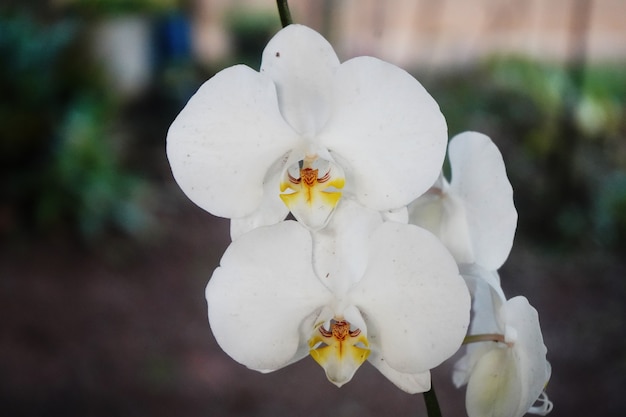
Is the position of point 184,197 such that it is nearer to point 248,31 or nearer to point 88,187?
point 88,187

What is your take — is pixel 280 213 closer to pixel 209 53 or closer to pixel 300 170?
pixel 300 170

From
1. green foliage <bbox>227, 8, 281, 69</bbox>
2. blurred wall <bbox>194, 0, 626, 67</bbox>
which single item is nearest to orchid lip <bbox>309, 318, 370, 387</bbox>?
blurred wall <bbox>194, 0, 626, 67</bbox>

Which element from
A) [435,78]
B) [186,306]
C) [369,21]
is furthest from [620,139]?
[186,306]

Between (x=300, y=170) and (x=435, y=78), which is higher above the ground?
(x=300, y=170)

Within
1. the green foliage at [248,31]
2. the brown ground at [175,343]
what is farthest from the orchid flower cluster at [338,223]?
the green foliage at [248,31]

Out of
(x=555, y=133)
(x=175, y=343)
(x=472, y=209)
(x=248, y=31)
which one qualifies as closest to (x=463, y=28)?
(x=555, y=133)
